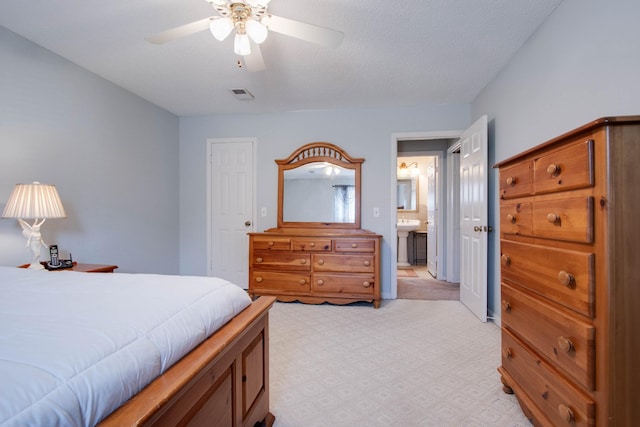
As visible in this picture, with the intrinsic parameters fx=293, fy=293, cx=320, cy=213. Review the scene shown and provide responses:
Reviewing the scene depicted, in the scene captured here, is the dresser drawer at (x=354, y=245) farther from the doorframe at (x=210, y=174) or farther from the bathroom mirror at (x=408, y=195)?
the bathroom mirror at (x=408, y=195)

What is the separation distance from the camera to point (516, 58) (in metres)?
2.49

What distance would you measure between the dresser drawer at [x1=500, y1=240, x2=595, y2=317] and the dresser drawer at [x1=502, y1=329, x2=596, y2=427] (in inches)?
12.8

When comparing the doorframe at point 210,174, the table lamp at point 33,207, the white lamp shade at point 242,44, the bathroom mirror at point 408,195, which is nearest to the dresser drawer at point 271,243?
the doorframe at point 210,174

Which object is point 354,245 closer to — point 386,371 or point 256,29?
point 386,371

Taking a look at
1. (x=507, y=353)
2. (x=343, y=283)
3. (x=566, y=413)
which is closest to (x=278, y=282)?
(x=343, y=283)

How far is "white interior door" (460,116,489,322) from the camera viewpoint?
2883mm

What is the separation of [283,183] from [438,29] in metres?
2.40

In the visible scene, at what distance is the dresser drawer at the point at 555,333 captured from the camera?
Result: 1060 millimetres

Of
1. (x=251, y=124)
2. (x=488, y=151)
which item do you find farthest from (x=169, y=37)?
(x=488, y=151)

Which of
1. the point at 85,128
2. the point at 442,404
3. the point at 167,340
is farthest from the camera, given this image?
the point at 85,128

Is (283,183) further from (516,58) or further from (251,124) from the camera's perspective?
(516,58)

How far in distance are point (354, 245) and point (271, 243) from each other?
976 millimetres

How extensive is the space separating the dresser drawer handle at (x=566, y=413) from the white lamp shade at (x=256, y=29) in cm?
224

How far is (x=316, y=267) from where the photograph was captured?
3391mm
